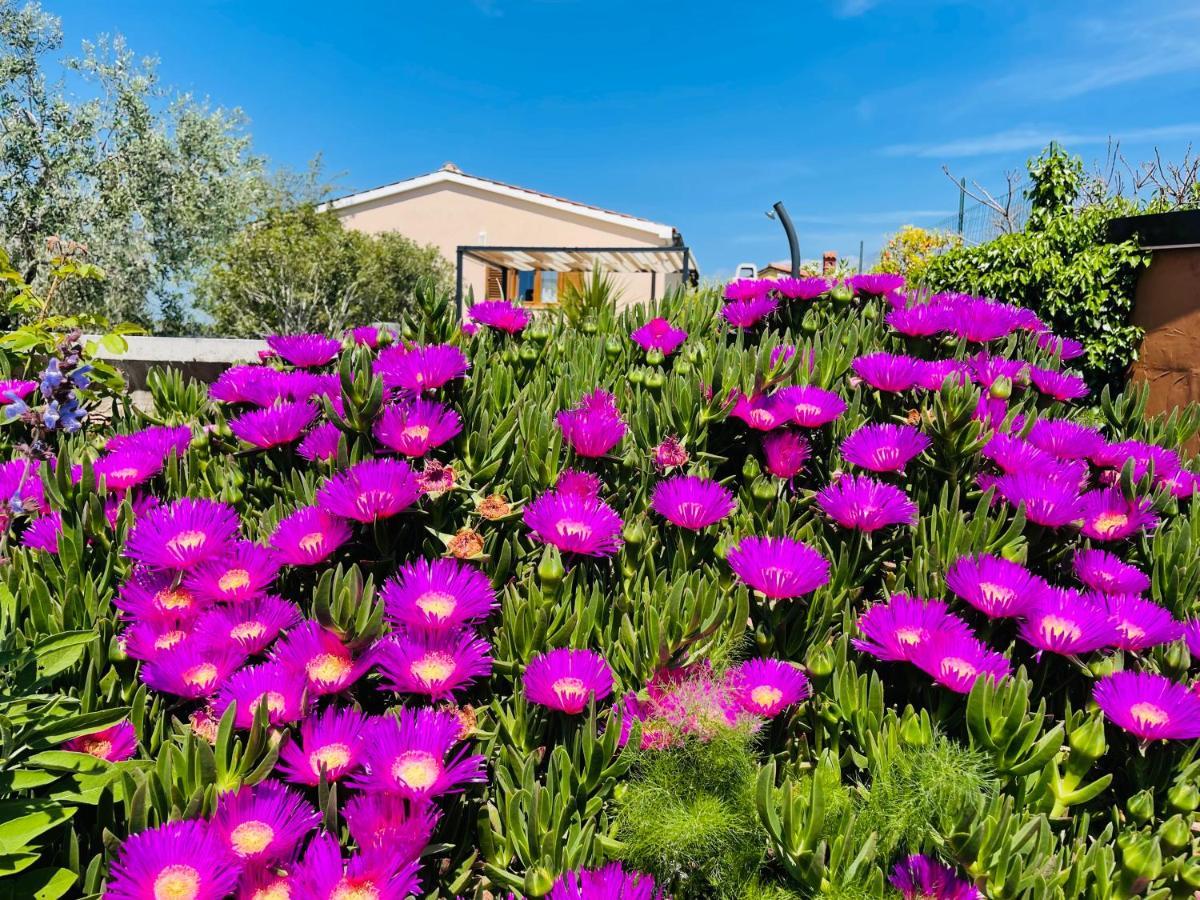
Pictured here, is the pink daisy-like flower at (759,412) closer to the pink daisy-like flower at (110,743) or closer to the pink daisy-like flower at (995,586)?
the pink daisy-like flower at (995,586)

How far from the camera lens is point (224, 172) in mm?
17500

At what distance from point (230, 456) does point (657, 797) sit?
3.18ft

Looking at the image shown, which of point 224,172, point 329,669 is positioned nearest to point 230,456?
point 329,669

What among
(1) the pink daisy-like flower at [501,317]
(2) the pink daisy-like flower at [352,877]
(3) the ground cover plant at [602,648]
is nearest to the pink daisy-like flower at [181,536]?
(3) the ground cover plant at [602,648]

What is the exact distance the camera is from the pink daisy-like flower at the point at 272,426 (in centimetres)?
125

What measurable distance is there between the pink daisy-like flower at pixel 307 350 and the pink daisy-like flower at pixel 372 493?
600mm

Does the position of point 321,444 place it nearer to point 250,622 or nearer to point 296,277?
point 250,622

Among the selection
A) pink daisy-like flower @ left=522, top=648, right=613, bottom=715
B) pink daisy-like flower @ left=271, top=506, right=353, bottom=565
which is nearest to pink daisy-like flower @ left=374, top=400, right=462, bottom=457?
pink daisy-like flower @ left=271, top=506, right=353, bottom=565

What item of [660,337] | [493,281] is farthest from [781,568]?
[493,281]

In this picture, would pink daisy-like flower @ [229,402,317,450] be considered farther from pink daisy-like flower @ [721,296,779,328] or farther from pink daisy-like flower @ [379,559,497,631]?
pink daisy-like flower @ [721,296,779,328]

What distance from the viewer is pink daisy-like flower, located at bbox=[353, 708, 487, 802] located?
2.35 ft

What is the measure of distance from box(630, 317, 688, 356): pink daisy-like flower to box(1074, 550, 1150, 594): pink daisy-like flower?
3.09 ft

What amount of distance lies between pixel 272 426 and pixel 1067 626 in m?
1.15

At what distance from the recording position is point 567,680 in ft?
2.81
